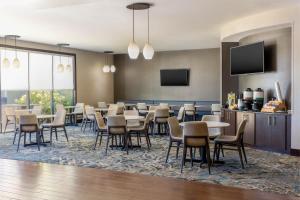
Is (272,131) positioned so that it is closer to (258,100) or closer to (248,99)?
(258,100)

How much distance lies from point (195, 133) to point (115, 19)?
359 cm

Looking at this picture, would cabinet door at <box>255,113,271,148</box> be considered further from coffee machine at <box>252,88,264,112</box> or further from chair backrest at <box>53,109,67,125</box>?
chair backrest at <box>53,109,67,125</box>

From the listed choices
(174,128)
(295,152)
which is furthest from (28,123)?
(295,152)

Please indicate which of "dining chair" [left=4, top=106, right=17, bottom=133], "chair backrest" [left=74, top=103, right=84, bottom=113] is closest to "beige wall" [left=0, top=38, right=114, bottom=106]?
"chair backrest" [left=74, top=103, right=84, bottom=113]

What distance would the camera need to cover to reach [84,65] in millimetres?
13086

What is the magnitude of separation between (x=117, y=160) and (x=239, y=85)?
4526mm

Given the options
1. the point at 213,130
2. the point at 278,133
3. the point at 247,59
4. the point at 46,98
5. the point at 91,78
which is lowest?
the point at 278,133

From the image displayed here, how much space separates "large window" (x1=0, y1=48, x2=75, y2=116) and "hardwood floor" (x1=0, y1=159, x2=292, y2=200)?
5.56m

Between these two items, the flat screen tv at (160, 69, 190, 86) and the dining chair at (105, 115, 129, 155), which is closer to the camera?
the dining chair at (105, 115, 129, 155)

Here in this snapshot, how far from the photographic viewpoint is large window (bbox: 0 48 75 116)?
10.3 metres

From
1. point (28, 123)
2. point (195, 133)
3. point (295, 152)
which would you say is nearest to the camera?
point (195, 133)

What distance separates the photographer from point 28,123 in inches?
284

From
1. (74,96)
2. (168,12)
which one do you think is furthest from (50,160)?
(74,96)

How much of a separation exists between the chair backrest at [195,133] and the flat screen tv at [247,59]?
126 inches
